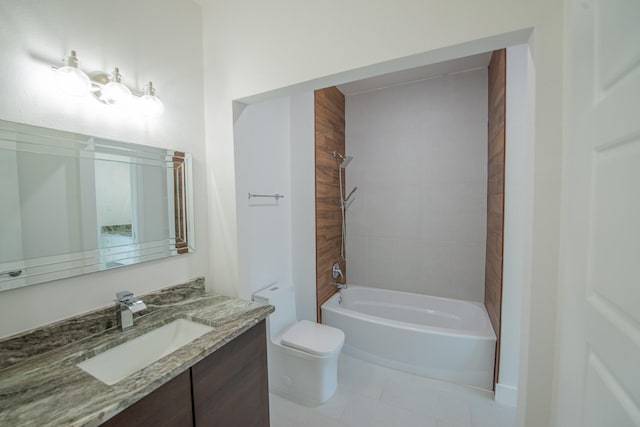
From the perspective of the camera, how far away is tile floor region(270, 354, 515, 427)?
5.54ft

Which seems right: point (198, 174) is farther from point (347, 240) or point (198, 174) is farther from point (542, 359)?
point (347, 240)

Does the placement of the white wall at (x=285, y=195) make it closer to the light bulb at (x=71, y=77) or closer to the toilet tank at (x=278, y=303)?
the toilet tank at (x=278, y=303)

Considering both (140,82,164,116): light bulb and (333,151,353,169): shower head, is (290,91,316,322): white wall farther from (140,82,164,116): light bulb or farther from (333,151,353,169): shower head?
(140,82,164,116): light bulb

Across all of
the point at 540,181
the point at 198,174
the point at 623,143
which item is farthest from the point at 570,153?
the point at 198,174

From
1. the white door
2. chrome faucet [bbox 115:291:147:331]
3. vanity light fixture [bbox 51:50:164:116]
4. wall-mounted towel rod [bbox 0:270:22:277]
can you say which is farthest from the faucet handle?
the white door

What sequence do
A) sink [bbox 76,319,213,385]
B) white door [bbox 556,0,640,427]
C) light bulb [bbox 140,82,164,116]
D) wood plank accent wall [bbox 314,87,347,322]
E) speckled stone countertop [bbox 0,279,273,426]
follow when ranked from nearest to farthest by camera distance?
1. white door [bbox 556,0,640,427]
2. speckled stone countertop [bbox 0,279,273,426]
3. sink [bbox 76,319,213,385]
4. light bulb [bbox 140,82,164,116]
5. wood plank accent wall [bbox 314,87,347,322]

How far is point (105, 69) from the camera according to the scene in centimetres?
117

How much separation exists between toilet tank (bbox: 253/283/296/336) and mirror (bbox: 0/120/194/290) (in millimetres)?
824

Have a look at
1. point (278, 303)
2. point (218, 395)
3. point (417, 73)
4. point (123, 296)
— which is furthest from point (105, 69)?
point (417, 73)

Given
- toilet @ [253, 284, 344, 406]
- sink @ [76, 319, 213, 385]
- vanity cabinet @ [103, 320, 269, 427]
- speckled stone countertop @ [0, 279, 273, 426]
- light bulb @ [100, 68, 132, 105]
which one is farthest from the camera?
toilet @ [253, 284, 344, 406]

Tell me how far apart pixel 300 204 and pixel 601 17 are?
7.08 feet

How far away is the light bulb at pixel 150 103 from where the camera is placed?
126 cm

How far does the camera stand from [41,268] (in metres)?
0.97

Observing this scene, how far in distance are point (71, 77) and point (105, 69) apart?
0.70ft
